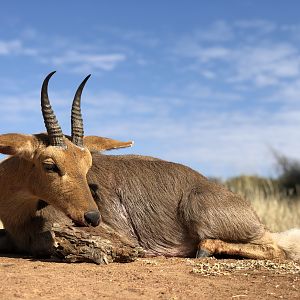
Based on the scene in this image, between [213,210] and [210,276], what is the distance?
2.31 metres

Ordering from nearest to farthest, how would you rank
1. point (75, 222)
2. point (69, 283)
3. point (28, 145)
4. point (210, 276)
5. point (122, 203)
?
point (69, 283) → point (210, 276) → point (75, 222) → point (28, 145) → point (122, 203)

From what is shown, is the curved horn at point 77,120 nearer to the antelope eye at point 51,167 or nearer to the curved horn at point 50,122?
the curved horn at point 50,122

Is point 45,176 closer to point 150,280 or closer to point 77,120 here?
point 77,120

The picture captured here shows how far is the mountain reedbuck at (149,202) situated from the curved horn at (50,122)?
2 centimetres

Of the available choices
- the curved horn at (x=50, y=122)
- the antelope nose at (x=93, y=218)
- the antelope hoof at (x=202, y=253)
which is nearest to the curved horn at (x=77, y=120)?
the curved horn at (x=50, y=122)

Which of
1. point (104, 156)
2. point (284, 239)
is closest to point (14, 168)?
point (104, 156)

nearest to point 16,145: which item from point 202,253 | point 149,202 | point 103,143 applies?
point 103,143

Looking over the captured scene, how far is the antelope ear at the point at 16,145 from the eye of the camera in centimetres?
922

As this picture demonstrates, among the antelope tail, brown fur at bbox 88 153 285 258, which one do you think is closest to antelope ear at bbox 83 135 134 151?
brown fur at bbox 88 153 285 258

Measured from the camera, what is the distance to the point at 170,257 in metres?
9.83

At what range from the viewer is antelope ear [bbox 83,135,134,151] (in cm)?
1022

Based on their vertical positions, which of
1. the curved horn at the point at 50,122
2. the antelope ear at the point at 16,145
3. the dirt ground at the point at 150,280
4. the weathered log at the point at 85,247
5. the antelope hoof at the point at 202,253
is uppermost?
the curved horn at the point at 50,122

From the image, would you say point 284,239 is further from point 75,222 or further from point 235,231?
point 75,222

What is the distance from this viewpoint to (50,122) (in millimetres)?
9117
